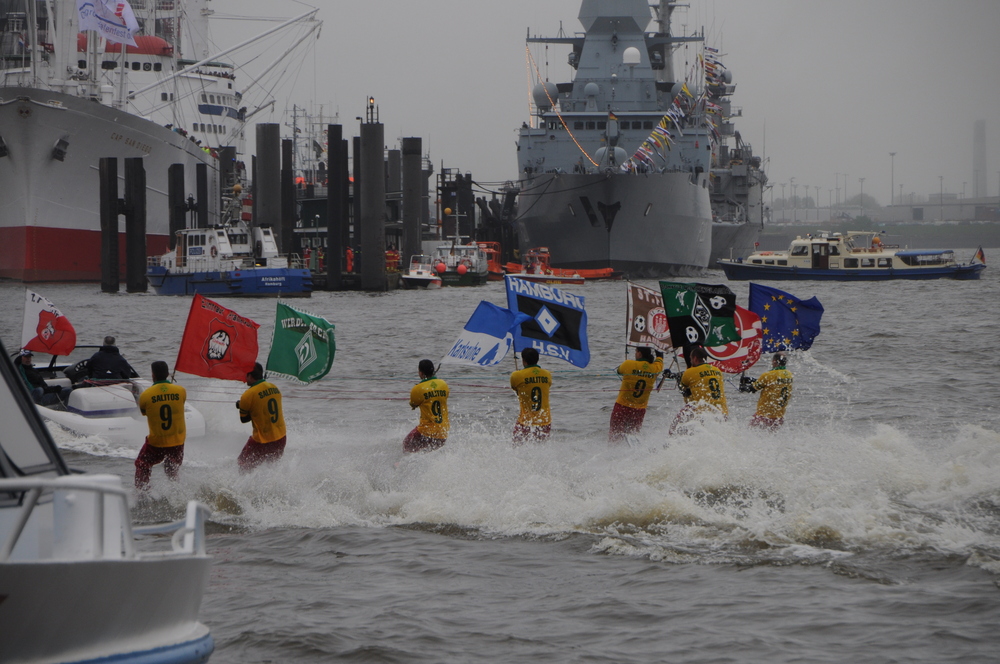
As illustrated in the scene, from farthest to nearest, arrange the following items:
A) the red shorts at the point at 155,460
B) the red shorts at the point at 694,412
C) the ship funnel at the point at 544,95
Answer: the ship funnel at the point at 544,95, the red shorts at the point at 694,412, the red shorts at the point at 155,460

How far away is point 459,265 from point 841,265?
20581 mm

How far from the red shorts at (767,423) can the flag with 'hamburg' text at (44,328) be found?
29.6 feet

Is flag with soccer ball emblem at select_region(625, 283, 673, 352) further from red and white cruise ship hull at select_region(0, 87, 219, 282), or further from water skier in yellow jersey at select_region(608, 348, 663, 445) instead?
red and white cruise ship hull at select_region(0, 87, 219, 282)

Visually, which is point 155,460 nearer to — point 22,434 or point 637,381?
point 637,381

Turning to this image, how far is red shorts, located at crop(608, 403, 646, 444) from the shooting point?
13234 millimetres

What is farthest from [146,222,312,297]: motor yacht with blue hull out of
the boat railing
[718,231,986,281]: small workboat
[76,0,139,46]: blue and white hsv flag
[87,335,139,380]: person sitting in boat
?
the boat railing

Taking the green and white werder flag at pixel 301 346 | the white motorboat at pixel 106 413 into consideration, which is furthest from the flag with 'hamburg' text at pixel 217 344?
the white motorboat at pixel 106 413

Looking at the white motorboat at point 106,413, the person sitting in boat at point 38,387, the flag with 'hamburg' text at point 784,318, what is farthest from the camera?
the person sitting in boat at point 38,387

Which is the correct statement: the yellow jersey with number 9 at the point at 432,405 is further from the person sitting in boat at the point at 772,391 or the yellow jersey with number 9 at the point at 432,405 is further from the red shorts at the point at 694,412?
the person sitting in boat at the point at 772,391

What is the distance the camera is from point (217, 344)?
501 inches

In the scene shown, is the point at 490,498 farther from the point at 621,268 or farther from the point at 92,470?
the point at 621,268

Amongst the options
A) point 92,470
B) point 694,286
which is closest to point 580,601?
point 694,286

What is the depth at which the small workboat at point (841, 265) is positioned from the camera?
60.2 m

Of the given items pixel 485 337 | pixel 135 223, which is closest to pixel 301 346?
pixel 485 337
